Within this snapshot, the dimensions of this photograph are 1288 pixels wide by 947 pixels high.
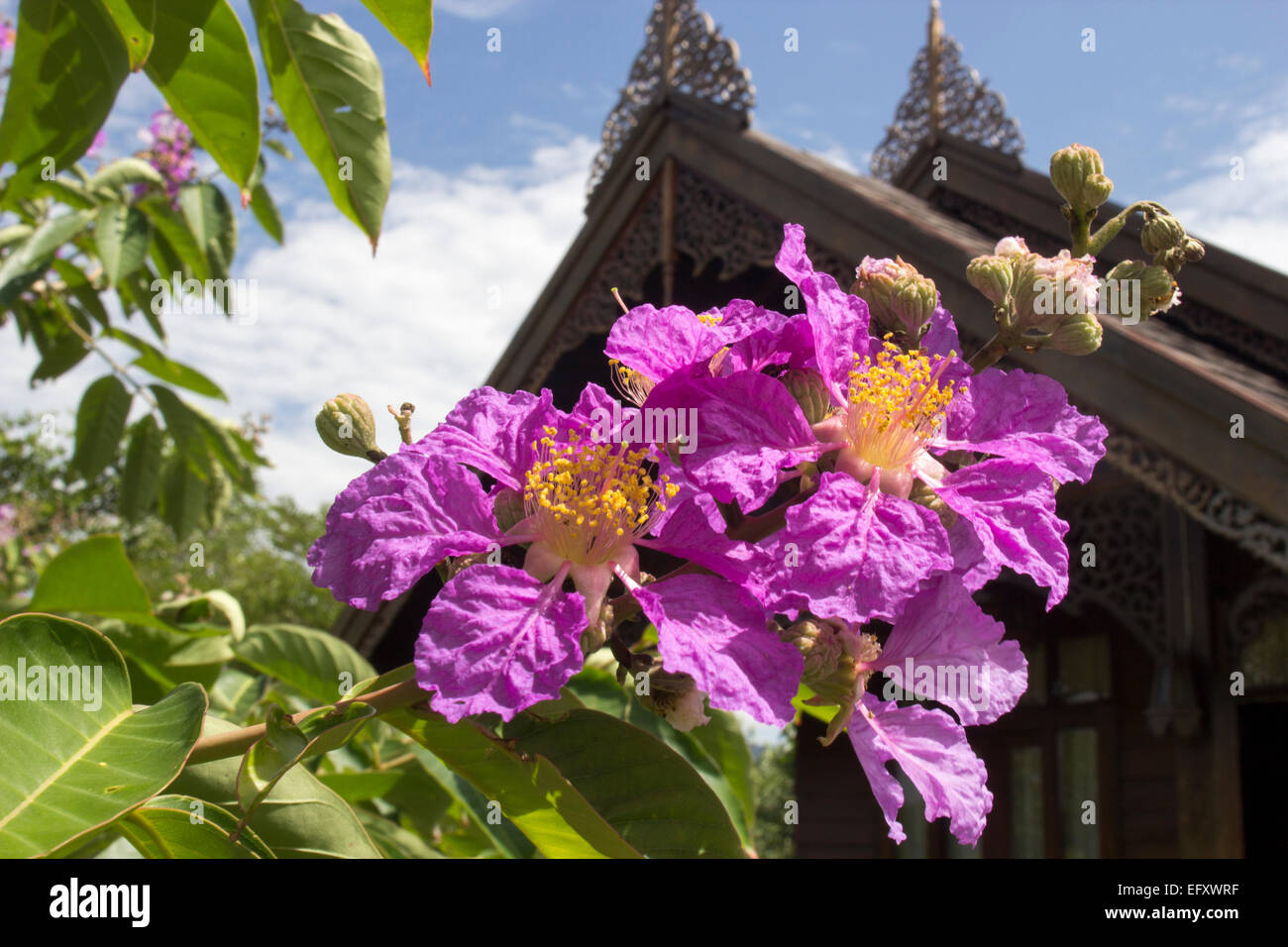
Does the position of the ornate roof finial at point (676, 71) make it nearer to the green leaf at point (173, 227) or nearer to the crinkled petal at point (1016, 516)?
the green leaf at point (173, 227)

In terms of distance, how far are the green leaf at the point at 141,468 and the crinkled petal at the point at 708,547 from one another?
2.68 m

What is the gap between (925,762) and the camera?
29.1 inches

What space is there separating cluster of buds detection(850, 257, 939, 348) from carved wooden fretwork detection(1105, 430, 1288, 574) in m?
2.90

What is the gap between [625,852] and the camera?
0.83 metres

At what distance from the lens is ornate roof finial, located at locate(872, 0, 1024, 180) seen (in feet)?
22.9

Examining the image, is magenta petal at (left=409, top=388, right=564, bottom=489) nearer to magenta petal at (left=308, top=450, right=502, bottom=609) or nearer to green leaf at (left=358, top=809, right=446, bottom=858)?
magenta petal at (left=308, top=450, right=502, bottom=609)

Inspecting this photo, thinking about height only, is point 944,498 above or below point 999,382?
below

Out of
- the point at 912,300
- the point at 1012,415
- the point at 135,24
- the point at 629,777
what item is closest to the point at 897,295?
the point at 912,300

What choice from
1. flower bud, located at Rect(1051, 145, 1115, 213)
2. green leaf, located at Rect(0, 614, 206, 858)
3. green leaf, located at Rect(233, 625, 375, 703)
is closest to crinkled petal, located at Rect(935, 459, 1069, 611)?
flower bud, located at Rect(1051, 145, 1115, 213)

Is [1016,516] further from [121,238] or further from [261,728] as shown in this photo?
[121,238]
